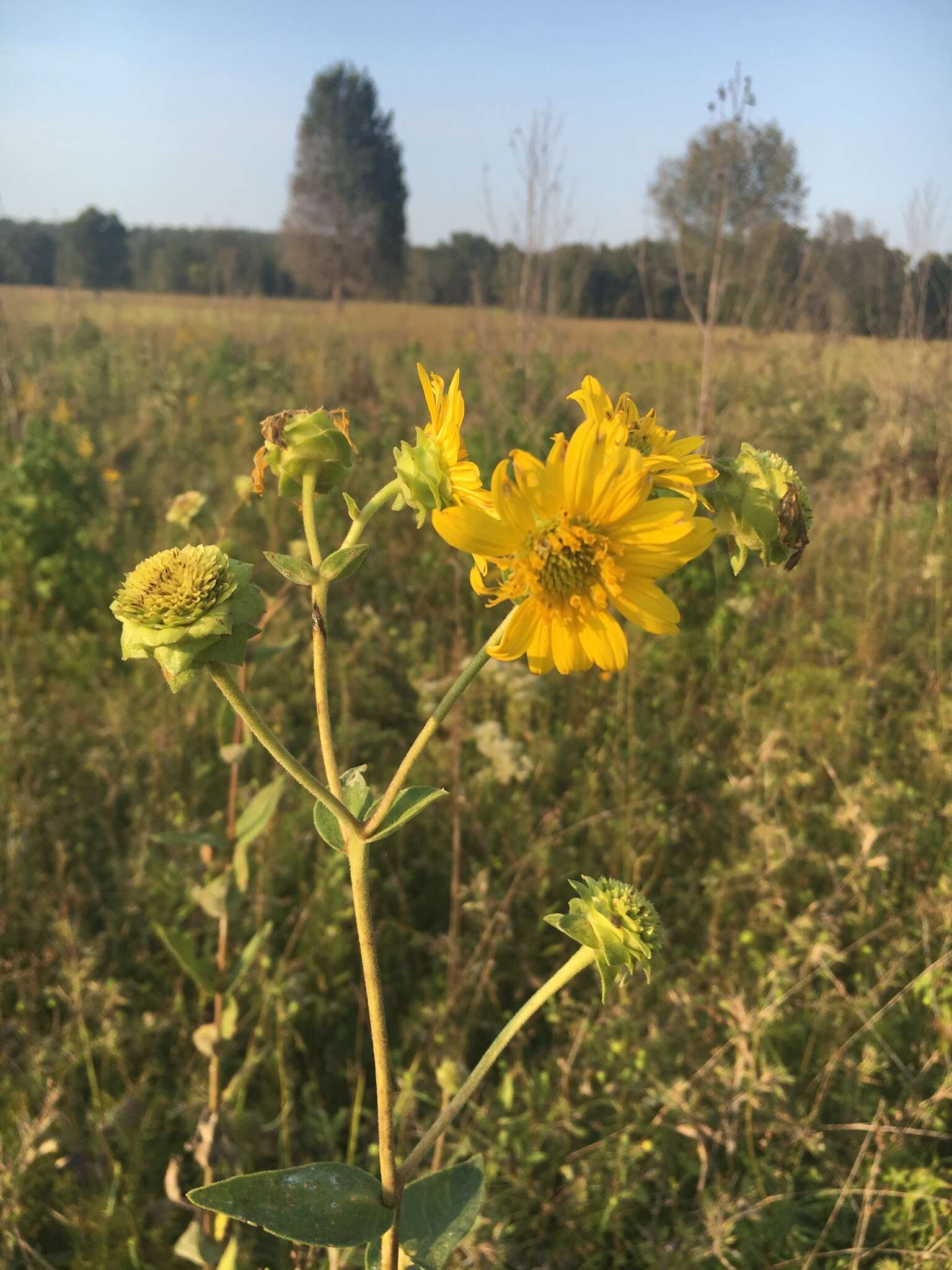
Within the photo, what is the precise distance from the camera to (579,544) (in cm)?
96

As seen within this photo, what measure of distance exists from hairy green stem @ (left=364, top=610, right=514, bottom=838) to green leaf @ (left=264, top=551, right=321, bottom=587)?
0.75ft

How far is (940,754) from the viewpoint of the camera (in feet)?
9.62

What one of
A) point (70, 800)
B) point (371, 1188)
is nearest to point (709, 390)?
point (70, 800)

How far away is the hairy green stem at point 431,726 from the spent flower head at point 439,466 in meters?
0.17

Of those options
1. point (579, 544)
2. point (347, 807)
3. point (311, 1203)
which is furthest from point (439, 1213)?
point (579, 544)

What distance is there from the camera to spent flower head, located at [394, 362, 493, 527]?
1.01 m

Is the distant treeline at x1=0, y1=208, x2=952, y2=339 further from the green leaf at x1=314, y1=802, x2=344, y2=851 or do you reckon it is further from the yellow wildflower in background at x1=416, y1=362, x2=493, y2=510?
the green leaf at x1=314, y1=802, x2=344, y2=851

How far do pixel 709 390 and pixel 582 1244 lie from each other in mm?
4678

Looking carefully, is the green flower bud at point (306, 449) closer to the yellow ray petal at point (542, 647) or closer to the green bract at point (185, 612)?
the green bract at point (185, 612)

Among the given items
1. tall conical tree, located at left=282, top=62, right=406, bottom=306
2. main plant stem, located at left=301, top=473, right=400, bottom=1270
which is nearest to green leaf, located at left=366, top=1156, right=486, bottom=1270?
main plant stem, located at left=301, top=473, right=400, bottom=1270

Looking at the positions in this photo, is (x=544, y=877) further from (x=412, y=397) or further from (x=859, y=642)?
(x=412, y=397)

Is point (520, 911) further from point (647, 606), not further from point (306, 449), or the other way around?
point (306, 449)

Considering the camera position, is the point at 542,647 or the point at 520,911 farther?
the point at 520,911

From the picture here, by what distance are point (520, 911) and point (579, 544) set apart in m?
1.83
